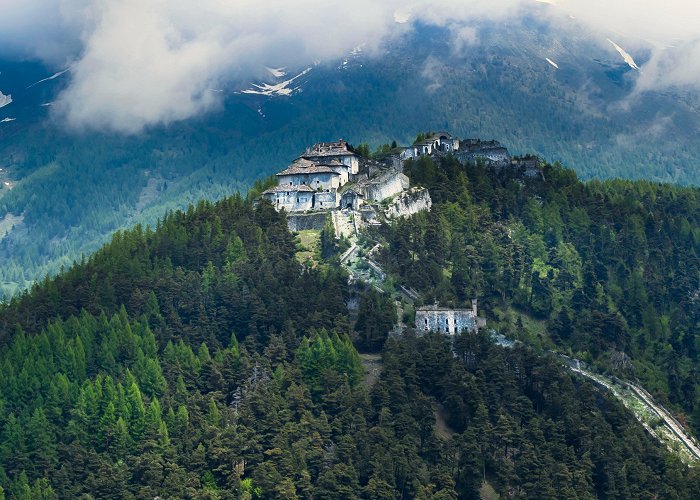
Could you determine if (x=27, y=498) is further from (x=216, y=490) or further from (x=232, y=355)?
(x=232, y=355)

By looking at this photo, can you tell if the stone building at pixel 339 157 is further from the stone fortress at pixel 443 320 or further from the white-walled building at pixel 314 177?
the stone fortress at pixel 443 320

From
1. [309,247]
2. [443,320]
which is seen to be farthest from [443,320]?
[309,247]

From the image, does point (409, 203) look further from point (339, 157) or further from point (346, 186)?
point (339, 157)

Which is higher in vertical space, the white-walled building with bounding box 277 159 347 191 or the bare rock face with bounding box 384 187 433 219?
the white-walled building with bounding box 277 159 347 191

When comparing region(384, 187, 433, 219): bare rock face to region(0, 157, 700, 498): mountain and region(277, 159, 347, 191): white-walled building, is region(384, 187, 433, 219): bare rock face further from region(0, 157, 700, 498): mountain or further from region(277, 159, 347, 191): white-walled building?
region(277, 159, 347, 191): white-walled building

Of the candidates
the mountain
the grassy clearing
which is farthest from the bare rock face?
the grassy clearing

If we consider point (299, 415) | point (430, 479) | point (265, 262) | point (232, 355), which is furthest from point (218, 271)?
point (430, 479)

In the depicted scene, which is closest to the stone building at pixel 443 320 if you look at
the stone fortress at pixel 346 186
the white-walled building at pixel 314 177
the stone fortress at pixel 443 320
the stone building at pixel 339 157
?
the stone fortress at pixel 443 320
